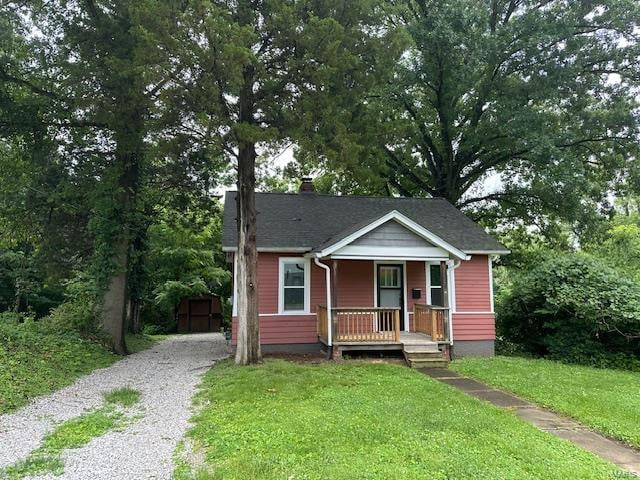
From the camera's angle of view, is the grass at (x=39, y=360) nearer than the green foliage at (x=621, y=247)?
Yes

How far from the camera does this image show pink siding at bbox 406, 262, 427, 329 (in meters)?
12.9

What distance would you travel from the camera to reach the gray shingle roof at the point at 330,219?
40.6ft

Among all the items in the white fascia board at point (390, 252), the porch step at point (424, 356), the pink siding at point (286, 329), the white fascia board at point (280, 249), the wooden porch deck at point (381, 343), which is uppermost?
the white fascia board at point (280, 249)

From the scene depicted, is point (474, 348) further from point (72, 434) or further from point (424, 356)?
point (72, 434)

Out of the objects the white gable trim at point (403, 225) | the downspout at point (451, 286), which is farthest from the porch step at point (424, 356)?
the white gable trim at point (403, 225)

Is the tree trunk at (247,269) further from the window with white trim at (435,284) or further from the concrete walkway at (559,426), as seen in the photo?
the window with white trim at (435,284)

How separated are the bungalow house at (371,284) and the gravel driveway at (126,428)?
2.87 m

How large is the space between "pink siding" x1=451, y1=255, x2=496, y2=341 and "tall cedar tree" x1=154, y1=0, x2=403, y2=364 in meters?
6.03

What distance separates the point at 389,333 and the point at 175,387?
5231mm

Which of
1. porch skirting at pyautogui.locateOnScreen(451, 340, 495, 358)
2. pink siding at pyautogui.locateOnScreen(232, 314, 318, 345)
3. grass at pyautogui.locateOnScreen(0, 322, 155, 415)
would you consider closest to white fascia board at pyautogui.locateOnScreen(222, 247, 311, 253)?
pink siding at pyautogui.locateOnScreen(232, 314, 318, 345)

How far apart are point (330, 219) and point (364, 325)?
13.3ft

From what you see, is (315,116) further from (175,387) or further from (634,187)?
(634,187)

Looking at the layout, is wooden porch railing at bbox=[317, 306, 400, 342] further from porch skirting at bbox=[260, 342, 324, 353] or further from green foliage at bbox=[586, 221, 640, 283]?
green foliage at bbox=[586, 221, 640, 283]

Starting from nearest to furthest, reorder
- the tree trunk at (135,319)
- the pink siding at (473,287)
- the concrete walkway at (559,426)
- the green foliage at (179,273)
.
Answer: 1. the concrete walkway at (559,426)
2. the pink siding at (473,287)
3. the tree trunk at (135,319)
4. the green foliage at (179,273)
